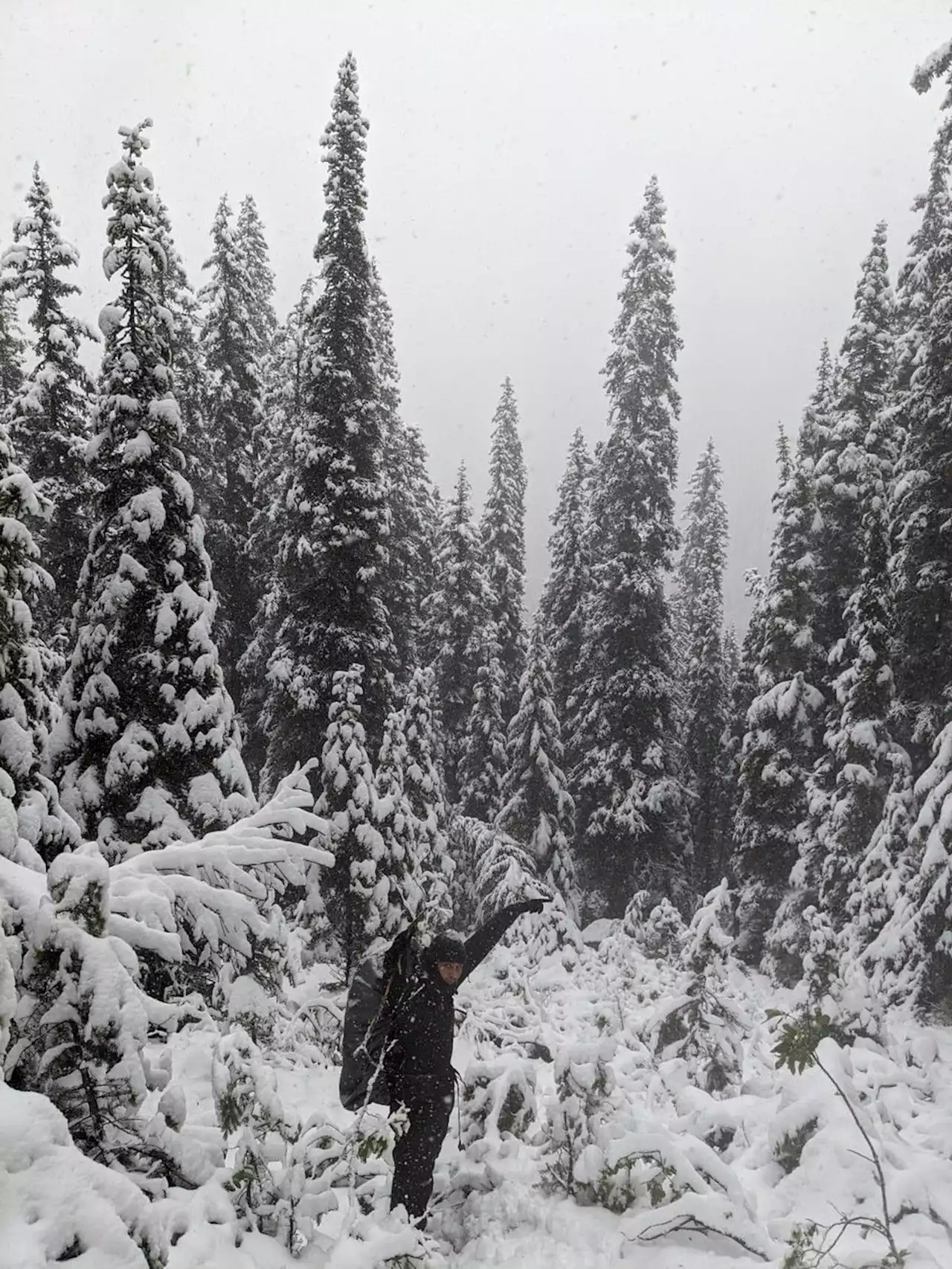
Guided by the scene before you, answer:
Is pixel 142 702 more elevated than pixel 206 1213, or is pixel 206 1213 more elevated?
pixel 142 702

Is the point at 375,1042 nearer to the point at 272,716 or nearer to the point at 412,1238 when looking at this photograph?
the point at 412,1238

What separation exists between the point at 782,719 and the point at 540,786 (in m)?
6.81

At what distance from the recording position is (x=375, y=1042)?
178 inches

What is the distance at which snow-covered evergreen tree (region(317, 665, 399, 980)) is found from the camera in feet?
39.8

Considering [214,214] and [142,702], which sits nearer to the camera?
[142,702]

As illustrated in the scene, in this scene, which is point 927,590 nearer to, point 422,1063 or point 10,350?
point 422,1063

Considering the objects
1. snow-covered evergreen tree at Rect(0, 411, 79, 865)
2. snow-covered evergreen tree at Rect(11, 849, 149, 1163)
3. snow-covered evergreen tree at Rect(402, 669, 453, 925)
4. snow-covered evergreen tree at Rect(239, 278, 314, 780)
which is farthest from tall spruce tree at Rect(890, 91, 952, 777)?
snow-covered evergreen tree at Rect(11, 849, 149, 1163)

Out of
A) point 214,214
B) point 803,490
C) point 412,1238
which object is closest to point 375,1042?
point 412,1238

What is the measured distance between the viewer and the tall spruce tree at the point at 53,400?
50.2 ft

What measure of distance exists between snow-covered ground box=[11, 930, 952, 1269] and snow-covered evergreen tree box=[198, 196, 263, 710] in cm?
1542

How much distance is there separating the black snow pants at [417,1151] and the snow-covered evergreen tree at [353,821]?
7370mm

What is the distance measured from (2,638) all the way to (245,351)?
19.6 m

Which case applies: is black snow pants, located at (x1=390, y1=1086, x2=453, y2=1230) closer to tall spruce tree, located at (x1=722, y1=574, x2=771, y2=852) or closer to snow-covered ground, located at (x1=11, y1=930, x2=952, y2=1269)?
snow-covered ground, located at (x1=11, y1=930, x2=952, y2=1269)

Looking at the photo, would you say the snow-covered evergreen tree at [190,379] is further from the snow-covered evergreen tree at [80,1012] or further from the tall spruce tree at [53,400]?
the snow-covered evergreen tree at [80,1012]
